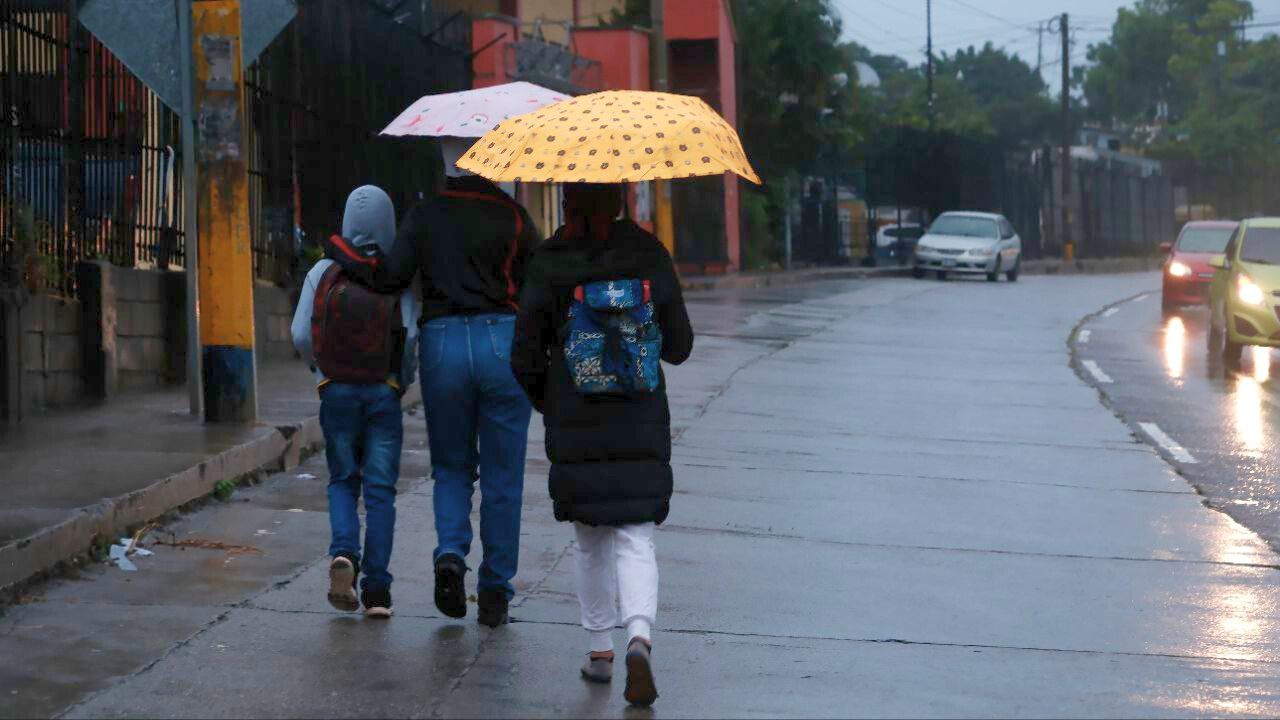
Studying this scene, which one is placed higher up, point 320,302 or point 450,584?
point 320,302

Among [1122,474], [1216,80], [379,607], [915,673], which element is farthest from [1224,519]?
[1216,80]

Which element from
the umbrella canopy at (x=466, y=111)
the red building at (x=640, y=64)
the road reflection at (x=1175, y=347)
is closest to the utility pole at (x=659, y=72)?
the red building at (x=640, y=64)

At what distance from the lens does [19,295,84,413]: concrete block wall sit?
11.6m

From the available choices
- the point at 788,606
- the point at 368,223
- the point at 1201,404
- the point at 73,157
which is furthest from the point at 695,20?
the point at 368,223

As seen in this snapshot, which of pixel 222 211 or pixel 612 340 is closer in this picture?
pixel 612 340

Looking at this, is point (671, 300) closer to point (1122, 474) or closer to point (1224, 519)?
point (1224, 519)

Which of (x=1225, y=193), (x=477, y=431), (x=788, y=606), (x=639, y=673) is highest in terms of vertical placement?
(x=1225, y=193)

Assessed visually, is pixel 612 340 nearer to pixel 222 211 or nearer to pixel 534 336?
pixel 534 336

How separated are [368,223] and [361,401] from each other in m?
0.64

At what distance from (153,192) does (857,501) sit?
653cm

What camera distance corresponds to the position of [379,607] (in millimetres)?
6766

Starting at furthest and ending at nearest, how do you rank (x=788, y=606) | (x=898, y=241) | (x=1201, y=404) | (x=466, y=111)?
1. (x=898, y=241)
2. (x=1201, y=404)
3. (x=788, y=606)
4. (x=466, y=111)

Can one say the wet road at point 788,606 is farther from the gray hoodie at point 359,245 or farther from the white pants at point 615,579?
the gray hoodie at point 359,245

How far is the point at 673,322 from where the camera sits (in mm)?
5785
